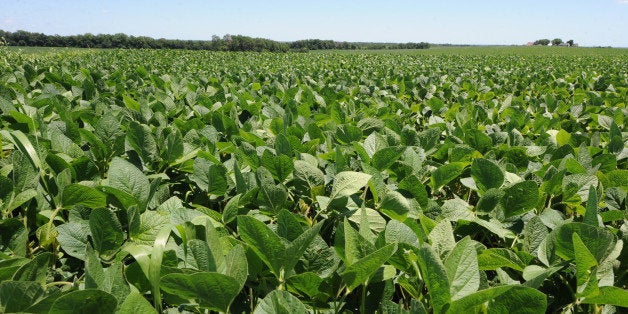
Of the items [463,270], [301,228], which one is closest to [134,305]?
[301,228]

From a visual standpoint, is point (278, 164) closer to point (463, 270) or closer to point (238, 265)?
point (238, 265)

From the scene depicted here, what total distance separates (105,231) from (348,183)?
2.34ft

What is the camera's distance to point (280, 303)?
813 mm

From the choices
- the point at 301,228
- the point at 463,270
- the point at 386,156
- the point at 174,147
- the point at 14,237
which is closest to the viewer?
the point at 463,270

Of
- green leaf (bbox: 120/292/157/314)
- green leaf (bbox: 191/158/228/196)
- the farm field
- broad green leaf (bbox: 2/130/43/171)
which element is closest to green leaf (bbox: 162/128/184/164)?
the farm field

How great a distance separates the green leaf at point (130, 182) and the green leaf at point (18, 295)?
1.64 ft

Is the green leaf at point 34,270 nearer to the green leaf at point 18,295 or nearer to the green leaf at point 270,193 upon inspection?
the green leaf at point 18,295

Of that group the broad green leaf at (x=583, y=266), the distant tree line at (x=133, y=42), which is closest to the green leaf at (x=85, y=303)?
the broad green leaf at (x=583, y=266)

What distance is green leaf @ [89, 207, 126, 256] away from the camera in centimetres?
106

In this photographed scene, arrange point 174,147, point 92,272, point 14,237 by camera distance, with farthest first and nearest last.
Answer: point 174,147, point 14,237, point 92,272

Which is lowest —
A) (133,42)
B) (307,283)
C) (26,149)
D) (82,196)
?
(307,283)

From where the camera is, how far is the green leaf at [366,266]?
82 cm

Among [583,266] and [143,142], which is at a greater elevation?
[143,142]

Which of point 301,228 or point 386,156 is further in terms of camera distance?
point 386,156
